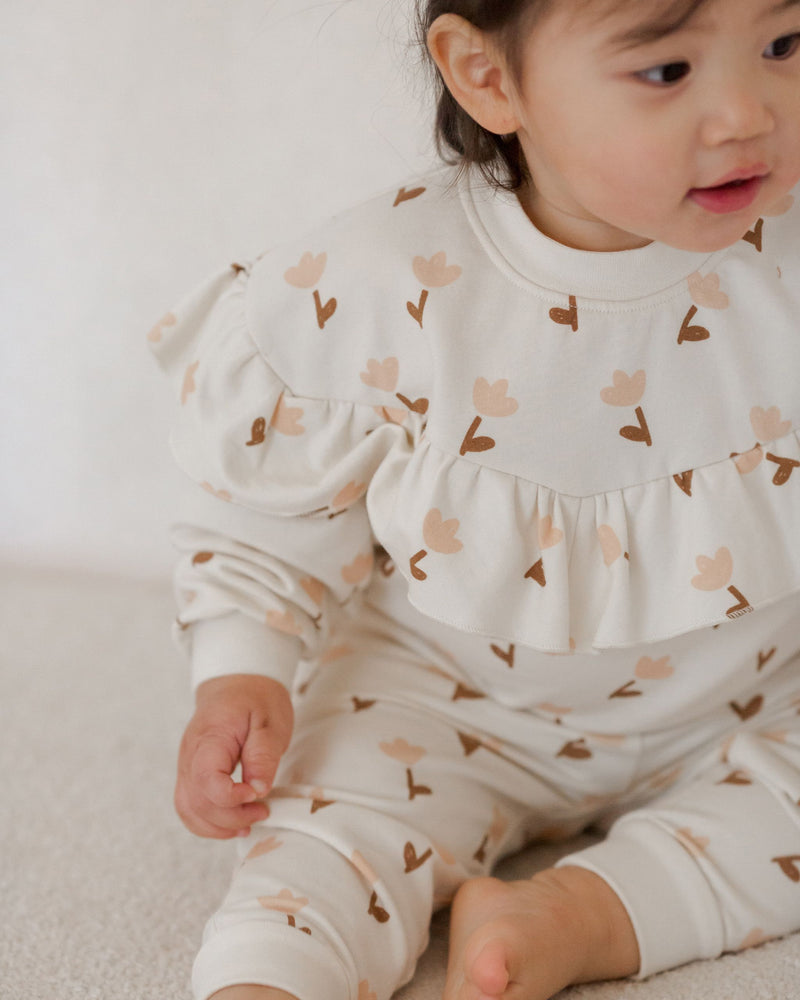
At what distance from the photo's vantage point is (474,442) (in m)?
0.71

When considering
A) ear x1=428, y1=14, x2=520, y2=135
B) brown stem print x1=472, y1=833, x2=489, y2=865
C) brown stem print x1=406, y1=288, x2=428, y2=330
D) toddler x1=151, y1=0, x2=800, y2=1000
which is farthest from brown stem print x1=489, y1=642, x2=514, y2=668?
ear x1=428, y1=14, x2=520, y2=135

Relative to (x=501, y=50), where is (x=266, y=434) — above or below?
below

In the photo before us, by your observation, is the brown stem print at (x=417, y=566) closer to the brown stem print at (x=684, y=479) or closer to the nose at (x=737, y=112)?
the brown stem print at (x=684, y=479)

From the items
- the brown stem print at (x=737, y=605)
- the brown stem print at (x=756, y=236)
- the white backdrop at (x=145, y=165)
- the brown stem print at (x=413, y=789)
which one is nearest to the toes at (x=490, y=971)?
the brown stem print at (x=413, y=789)

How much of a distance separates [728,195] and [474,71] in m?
0.16

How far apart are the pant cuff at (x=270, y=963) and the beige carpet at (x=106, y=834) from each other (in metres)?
0.05

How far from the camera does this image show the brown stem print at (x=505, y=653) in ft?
2.55

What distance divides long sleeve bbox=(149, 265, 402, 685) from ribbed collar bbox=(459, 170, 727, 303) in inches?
4.9

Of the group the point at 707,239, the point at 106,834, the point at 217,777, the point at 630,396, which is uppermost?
the point at 707,239

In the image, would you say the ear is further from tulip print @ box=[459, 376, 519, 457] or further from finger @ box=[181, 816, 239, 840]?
finger @ box=[181, 816, 239, 840]

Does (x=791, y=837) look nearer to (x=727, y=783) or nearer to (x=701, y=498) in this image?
(x=727, y=783)

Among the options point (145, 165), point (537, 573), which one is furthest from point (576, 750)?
point (145, 165)

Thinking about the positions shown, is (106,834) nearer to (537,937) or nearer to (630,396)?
(537,937)

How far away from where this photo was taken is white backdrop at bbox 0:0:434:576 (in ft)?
3.12
